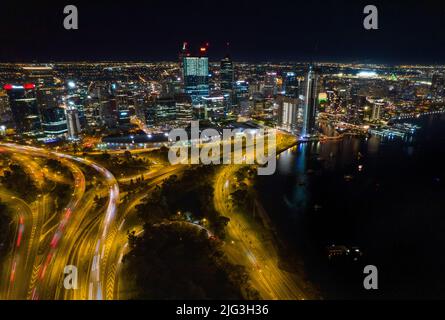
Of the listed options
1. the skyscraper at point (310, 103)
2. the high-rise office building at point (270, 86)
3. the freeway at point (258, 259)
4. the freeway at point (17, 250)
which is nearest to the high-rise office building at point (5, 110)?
the freeway at point (17, 250)

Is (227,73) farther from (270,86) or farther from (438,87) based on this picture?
(438,87)

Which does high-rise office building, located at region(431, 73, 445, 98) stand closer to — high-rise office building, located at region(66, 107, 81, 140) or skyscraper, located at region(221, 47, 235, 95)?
skyscraper, located at region(221, 47, 235, 95)

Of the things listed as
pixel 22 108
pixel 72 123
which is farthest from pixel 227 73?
pixel 22 108

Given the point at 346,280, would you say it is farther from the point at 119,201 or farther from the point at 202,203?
the point at 119,201

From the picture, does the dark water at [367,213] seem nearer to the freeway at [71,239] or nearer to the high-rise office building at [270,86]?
the freeway at [71,239]

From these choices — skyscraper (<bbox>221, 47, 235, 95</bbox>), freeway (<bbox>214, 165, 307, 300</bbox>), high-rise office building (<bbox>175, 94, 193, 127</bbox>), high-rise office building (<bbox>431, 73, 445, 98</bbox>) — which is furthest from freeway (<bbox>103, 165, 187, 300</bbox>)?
high-rise office building (<bbox>431, 73, 445, 98</bbox>)

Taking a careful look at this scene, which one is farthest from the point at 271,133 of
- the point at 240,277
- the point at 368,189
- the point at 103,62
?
the point at 103,62

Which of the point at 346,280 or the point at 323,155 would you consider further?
the point at 323,155

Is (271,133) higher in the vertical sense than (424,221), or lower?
higher

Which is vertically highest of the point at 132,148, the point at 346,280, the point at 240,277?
the point at 132,148
